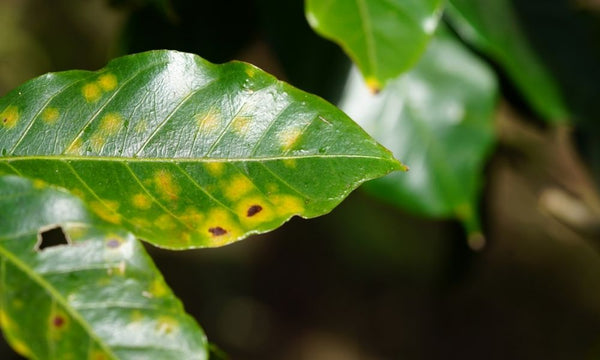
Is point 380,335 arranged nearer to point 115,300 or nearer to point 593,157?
point 593,157

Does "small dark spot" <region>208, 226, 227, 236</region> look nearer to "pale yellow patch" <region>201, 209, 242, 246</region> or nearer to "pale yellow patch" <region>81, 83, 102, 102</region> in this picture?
"pale yellow patch" <region>201, 209, 242, 246</region>

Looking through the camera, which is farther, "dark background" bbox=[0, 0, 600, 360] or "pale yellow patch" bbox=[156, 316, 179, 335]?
"dark background" bbox=[0, 0, 600, 360]

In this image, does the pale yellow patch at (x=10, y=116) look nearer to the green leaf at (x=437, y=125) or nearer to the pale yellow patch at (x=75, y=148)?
the pale yellow patch at (x=75, y=148)

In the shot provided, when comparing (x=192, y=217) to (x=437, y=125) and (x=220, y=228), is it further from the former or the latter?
(x=437, y=125)

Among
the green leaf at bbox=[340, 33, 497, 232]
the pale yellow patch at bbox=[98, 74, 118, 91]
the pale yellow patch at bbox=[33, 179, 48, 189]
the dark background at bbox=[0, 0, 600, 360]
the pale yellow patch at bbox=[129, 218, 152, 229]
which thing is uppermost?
the pale yellow patch at bbox=[98, 74, 118, 91]

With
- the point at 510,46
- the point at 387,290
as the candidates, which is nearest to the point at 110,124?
the point at 510,46

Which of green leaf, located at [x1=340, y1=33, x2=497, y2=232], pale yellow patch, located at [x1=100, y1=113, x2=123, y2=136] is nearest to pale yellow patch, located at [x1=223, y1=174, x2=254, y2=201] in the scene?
pale yellow patch, located at [x1=100, y1=113, x2=123, y2=136]
